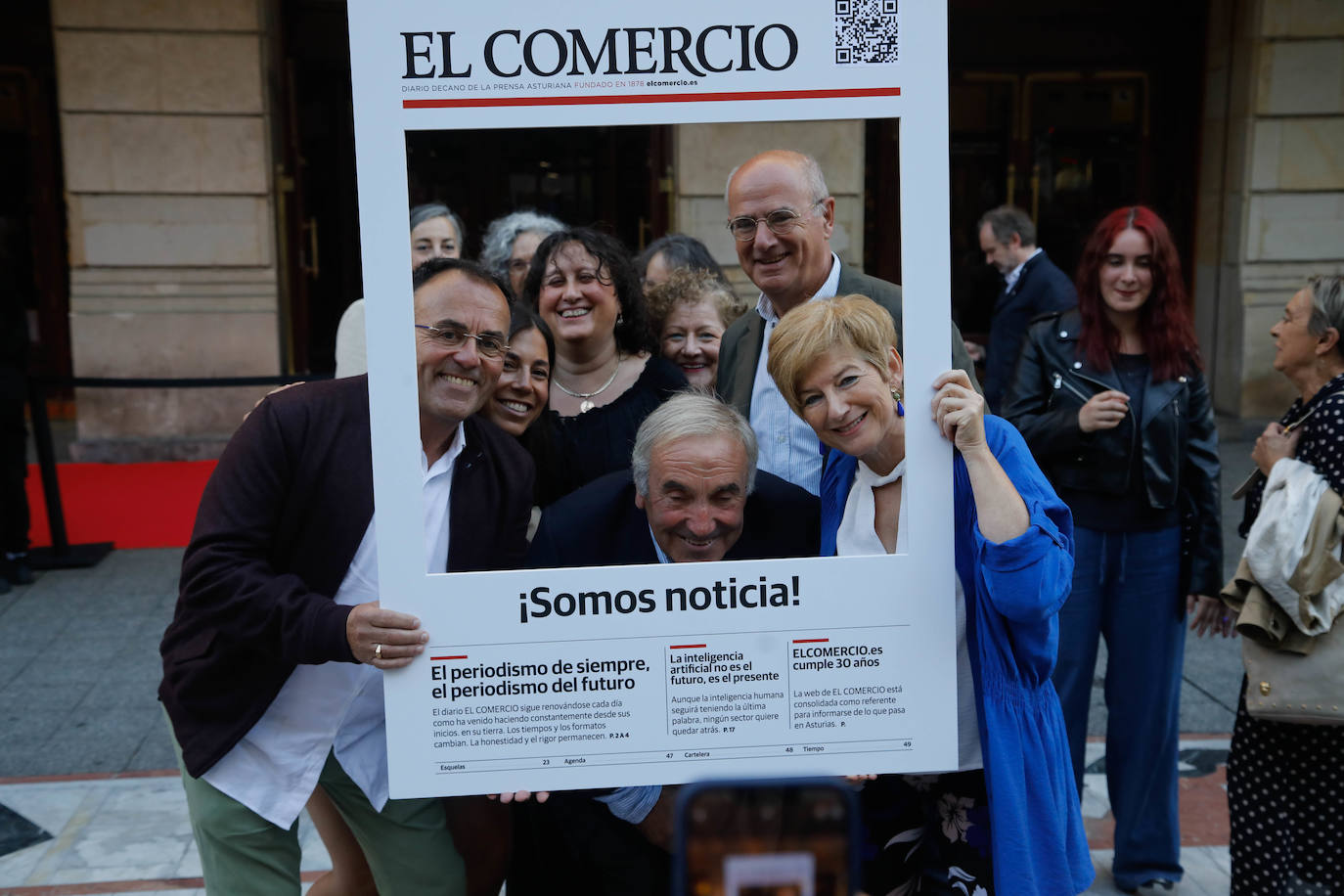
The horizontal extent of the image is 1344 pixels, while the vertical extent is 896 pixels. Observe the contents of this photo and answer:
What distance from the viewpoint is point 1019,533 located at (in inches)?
78.7

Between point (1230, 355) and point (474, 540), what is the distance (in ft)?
32.1

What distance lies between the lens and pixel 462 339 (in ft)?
7.14

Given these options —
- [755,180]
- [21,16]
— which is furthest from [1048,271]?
[21,16]

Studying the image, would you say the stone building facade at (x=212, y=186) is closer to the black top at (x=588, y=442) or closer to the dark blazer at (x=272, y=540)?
the black top at (x=588, y=442)

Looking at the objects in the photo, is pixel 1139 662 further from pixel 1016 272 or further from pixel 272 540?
pixel 1016 272

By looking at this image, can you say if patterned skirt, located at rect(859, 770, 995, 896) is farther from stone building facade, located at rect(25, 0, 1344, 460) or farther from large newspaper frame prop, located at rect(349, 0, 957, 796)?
stone building facade, located at rect(25, 0, 1344, 460)

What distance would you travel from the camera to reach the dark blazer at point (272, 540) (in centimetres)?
228

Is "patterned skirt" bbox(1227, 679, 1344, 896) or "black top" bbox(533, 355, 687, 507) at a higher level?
"black top" bbox(533, 355, 687, 507)

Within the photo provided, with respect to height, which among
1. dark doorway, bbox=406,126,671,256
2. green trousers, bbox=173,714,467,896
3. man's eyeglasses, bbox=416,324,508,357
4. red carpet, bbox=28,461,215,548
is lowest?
red carpet, bbox=28,461,215,548

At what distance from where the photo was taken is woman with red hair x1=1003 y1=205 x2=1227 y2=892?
360 centimetres

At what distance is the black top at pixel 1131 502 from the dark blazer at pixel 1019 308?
10.6ft

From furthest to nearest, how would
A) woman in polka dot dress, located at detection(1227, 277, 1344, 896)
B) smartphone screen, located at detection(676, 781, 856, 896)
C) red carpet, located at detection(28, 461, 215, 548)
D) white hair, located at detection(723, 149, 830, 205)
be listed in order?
red carpet, located at detection(28, 461, 215, 548), woman in polka dot dress, located at detection(1227, 277, 1344, 896), white hair, located at detection(723, 149, 830, 205), smartphone screen, located at detection(676, 781, 856, 896)

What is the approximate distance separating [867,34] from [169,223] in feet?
29.8

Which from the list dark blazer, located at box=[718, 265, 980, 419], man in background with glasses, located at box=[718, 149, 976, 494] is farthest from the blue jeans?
man in background with glasses, located at box=[718, 149, 976, 494]
